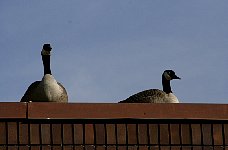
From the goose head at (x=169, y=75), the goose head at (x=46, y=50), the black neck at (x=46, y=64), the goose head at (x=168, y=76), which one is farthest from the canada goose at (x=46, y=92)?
the goose head at (x=169, y=75)

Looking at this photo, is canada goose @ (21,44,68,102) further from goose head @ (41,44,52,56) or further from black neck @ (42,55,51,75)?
goose head @ (41,44,52,56)

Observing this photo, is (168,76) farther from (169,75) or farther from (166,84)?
(166,84)

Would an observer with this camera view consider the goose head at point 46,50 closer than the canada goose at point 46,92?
No

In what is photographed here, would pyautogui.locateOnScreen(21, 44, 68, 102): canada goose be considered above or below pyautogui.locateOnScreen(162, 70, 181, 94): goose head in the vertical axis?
below

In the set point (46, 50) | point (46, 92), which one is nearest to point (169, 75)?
point (46, 50)

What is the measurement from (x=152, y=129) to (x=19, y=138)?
1.34m

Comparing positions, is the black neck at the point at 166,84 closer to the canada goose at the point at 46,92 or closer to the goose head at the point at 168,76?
the goose head at the point at 168,76

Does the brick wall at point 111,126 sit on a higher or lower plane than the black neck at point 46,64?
lower

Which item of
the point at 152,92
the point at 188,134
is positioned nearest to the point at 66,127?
the point at 188,134

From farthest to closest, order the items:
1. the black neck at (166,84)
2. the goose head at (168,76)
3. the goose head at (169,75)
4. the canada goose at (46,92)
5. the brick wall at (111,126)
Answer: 1. the goose head at (169,75)
2. the goose head at (168,76)
3. the black neck at (166,84)
4. the canada goose at (46,92)
5. the brick wall at (111,126)

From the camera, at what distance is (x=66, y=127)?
712cm

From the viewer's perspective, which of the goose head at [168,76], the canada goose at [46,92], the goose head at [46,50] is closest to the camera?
the canada goose at [46,92]

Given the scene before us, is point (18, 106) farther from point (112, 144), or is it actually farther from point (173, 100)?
point (173, 100)

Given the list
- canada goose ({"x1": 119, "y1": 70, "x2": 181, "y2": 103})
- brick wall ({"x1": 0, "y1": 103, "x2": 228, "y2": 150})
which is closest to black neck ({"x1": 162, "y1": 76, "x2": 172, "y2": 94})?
canada goose ({"x1": 119, "y1": 70, "x2": 181, "y2": 103})
